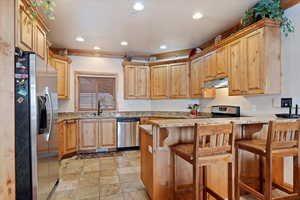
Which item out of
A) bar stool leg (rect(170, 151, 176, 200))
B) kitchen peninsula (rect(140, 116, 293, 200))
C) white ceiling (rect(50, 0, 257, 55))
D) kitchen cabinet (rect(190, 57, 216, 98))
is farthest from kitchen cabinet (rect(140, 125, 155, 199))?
kitchen cabinet (rect(190, 57, 216, 98))

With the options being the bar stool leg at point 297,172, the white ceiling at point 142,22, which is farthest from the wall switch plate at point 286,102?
the white ceiling at point 142,22

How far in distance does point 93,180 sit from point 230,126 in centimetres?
230

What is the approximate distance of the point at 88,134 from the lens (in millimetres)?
4246

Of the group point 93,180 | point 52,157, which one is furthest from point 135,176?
point 52,157

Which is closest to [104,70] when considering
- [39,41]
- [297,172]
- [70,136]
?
[70,136]

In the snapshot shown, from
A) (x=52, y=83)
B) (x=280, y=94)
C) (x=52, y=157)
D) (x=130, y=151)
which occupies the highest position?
(x=52, y=83)

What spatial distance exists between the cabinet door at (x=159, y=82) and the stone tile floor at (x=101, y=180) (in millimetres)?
1805

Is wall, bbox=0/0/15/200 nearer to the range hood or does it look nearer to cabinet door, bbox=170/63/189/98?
the range hood

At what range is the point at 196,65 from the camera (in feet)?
13.5

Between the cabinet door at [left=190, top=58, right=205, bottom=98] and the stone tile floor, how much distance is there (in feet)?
6.82

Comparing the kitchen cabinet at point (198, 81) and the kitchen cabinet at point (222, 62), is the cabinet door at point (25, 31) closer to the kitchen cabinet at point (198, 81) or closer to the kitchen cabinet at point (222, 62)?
the kitchen cabinet at point (222, 62)

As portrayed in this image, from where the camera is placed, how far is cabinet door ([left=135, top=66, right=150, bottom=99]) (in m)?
4.84

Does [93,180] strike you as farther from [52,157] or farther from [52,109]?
[52,109]

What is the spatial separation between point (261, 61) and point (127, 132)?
3.30 meters
